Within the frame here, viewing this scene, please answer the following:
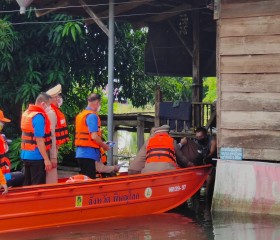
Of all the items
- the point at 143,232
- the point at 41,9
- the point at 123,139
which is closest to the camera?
the point at 143,232

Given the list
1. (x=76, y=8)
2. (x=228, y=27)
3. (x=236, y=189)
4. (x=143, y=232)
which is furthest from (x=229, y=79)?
(x=76, y=8)

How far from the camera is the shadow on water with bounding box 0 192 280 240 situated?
883 cm

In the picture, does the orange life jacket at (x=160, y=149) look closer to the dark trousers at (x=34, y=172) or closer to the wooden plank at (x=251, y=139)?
the wooden plank at (x=251, y=139)

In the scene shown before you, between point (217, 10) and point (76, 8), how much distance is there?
3458 millimetres

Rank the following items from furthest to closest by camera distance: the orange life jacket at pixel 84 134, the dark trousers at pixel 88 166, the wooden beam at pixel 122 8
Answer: the wooden beam at pixel 122 8 → the dark trousers at pixel 88 166 → the orange life jacket at pixel 84 134

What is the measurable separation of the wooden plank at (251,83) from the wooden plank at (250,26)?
Answer: 0.68 metres

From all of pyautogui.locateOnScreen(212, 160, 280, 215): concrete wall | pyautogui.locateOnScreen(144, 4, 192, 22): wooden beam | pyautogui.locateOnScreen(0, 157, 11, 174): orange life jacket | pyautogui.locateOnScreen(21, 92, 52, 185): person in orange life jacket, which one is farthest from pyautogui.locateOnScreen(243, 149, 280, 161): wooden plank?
pyautogui.locateOnScreen(144, 4, 192, 22): wooden beam

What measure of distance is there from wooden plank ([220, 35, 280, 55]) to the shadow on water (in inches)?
104

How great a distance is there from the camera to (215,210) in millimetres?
10547

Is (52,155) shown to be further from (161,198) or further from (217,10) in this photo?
(217,10)

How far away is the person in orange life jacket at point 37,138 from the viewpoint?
9.27m

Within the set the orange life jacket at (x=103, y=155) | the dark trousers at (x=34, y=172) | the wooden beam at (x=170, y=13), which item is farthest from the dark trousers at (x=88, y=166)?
the wooden beam at (x=170, y=13)

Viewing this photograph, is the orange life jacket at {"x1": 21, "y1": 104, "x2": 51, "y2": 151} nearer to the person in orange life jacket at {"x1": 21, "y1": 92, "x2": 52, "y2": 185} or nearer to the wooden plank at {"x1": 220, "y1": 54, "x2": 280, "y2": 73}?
the person in orange life jacket at {"x1": 21, "y1": 92, "x2": 52, "y2": 185}

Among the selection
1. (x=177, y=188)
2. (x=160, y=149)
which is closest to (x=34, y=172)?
(x=160, y=149)
